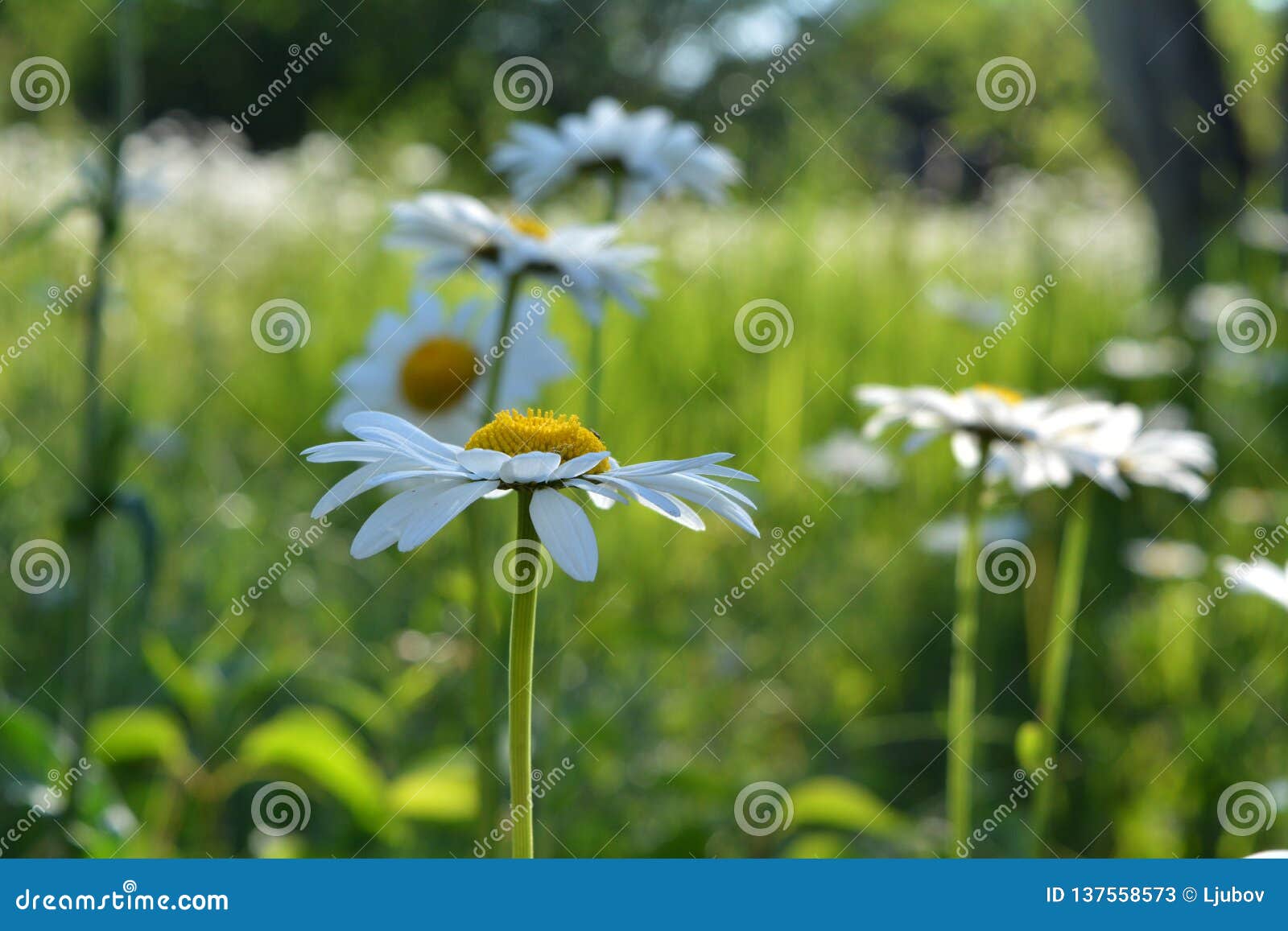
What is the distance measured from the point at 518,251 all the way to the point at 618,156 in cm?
42

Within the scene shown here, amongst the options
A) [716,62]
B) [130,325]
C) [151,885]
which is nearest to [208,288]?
[130,325]

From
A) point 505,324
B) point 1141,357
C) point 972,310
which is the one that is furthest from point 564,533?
point 1141,357

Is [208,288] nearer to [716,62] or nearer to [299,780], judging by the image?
[299,780]

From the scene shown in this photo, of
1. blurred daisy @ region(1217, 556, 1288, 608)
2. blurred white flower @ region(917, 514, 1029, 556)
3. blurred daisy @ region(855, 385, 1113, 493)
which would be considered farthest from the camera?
blurred white flower @ region(917, 514, 1029, 556)

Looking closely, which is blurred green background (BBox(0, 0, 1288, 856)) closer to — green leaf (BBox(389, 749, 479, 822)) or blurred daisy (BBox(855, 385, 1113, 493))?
green leaf (BBox(389, 749, 479, 822))

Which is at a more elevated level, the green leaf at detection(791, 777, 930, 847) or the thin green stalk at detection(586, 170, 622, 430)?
the thin green stalk at detection(586, 170, 622, 430)

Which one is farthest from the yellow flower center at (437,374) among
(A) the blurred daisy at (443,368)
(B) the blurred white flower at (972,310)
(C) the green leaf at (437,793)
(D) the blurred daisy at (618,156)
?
(B) the blurred white flower at (972,310)

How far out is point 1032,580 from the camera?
2.44 metres

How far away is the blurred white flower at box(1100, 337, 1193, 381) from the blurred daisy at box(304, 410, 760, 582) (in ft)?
9.35

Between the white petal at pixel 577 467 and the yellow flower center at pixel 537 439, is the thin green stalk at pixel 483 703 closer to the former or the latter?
the yellow flower center at pixel 537 439

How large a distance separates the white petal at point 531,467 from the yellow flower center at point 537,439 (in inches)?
3.9

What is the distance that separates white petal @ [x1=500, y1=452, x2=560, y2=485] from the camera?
0.76 m

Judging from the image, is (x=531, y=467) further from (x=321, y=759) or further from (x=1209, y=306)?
(x=1209, y=306)

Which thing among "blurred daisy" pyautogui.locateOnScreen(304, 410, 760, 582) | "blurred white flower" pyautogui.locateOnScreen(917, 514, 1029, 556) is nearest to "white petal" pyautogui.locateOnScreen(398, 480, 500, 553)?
"blurred daisy" pyautogui.locateOnScreen(304, 410, 760, 582)
